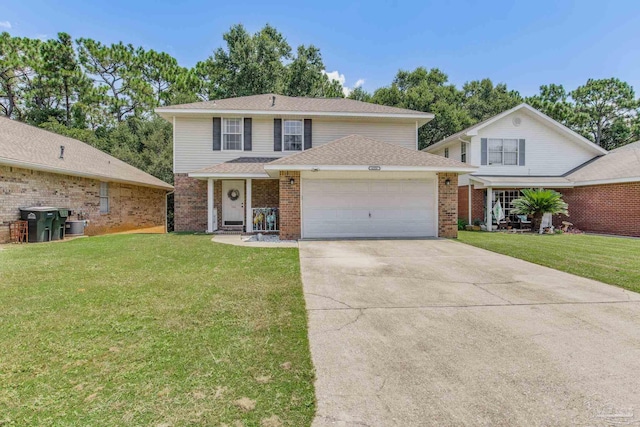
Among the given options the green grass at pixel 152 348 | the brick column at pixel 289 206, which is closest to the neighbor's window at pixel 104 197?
the brick column at pixel 289 206

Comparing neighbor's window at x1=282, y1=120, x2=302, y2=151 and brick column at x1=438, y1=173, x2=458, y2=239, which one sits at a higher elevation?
neighbor's window at x1=282, y1=120, x2=302, y2=151

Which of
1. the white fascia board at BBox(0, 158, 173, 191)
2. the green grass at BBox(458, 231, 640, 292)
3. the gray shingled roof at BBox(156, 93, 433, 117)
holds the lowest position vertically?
the green grass at BBox(458, 231, 640, 292)

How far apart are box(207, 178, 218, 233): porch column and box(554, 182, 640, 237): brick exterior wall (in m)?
16.3

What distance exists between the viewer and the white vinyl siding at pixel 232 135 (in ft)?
49.1

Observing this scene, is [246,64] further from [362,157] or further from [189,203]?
[362,157]

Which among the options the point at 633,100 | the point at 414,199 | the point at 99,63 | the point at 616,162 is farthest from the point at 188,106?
the point at 633,100

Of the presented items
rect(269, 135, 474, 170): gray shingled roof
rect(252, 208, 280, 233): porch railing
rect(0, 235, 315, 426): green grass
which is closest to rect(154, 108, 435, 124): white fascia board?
rect(269, 135, 474, 170): gray shingled roof

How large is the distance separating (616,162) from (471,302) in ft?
53.9

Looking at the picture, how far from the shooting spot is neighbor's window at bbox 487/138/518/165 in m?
17.0

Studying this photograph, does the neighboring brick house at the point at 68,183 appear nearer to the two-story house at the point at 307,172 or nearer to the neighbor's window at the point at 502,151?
the two-story house at the point at 307,172

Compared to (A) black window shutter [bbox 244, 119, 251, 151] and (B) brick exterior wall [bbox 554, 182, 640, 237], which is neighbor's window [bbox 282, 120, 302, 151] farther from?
(B) brick exterior wall [bbox 554, 182, 640, 237]

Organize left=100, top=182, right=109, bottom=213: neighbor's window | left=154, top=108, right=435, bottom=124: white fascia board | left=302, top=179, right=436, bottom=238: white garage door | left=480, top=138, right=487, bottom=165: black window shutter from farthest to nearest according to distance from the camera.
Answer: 1. left=480, top=138, right=487, bottom=165: black window shutter
2. left=100, top=182, right=109, bottom=213: neighbor's window
3. left=154, top=108, right=435, bottom=124: white fascia board
4. left=302, top=179, right=436, bottom=238: white garage door

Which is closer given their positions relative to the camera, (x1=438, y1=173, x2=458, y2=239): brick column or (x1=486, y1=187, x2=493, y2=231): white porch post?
(x1=438, y1=173, x2=458, y2=239): brick column

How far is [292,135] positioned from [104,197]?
9406 millimetres
